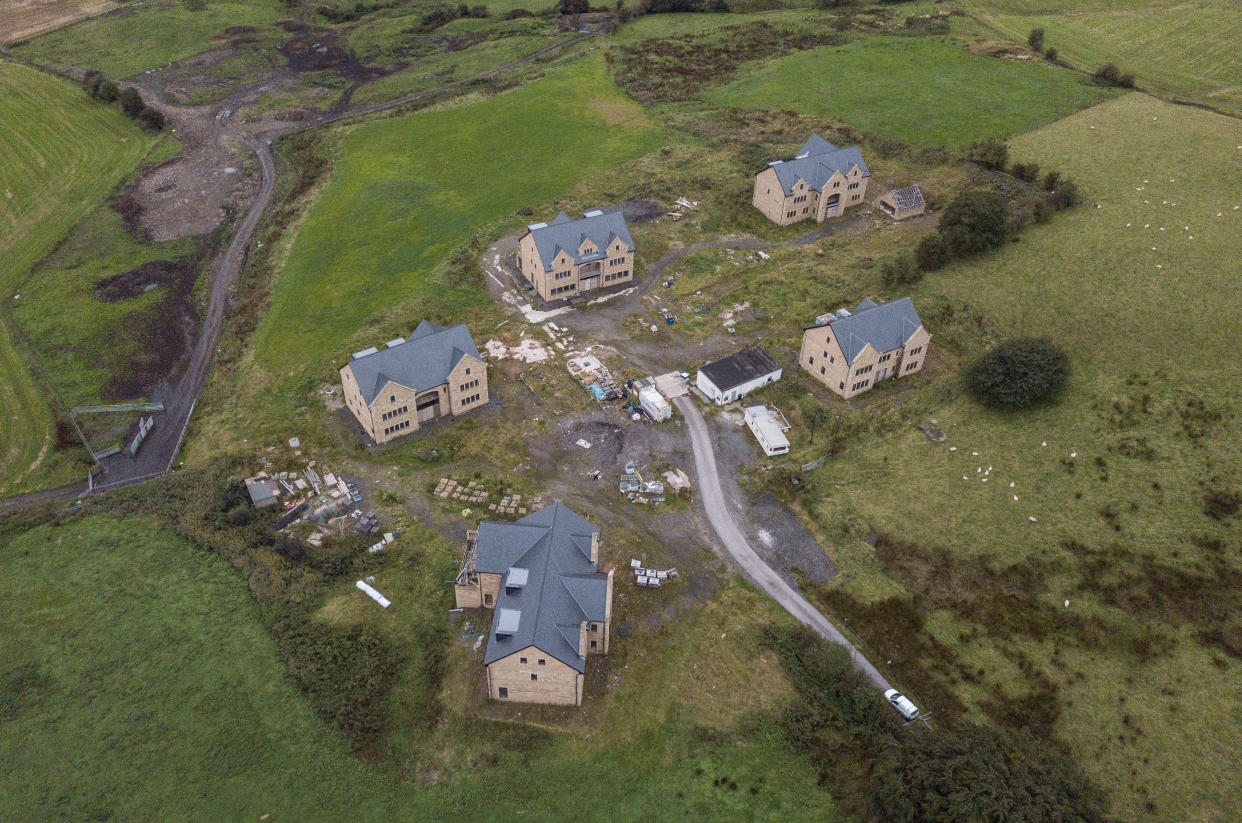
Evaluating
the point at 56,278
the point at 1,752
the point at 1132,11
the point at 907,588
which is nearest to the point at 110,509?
the point at 1,752

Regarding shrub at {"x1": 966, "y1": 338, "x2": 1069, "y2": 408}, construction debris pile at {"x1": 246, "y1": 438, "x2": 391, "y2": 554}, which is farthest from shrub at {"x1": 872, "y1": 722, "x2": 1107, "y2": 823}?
construction debris pile at {"x1": 246, "y1": 438, "x2": 391, "y2": 554}

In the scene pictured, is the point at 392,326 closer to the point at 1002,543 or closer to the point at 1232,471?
the point at 1002,543

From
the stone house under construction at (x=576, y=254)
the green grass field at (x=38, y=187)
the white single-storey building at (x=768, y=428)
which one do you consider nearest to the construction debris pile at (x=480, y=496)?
the white single-storey building at (x=768, y=428)

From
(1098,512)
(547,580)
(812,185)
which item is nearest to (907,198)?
(812,185)

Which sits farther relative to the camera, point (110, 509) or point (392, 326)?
point (392, 326)

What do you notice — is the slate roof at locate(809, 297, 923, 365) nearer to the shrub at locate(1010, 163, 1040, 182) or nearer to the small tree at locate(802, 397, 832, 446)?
the small tree at locate(802, 397, 832, 446)

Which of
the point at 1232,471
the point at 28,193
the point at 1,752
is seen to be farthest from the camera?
the point at 28,193

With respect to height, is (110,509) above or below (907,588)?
above
